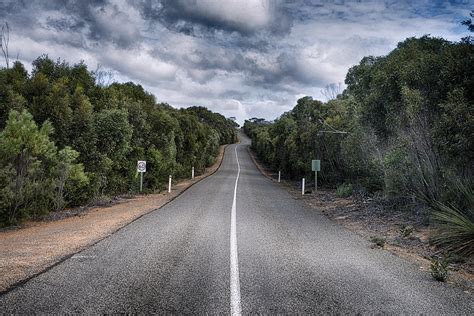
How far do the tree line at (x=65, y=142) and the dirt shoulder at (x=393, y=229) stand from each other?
33.2 feet

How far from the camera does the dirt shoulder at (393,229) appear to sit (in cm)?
704

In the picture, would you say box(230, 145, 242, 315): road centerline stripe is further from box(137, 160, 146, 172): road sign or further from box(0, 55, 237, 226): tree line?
box(137, 160, 146, 172): road sign

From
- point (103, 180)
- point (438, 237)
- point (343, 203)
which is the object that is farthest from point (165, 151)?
point (438, 237)

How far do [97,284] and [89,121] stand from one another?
12910 mm

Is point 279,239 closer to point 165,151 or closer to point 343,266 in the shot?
point 343,266

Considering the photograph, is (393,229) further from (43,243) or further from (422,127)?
(43,243)

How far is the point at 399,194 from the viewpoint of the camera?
14.5 meters

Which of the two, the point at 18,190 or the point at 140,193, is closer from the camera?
the point at 18,190

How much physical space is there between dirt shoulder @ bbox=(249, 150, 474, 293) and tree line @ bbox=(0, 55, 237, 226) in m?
10.1

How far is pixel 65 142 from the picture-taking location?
16.0 meters

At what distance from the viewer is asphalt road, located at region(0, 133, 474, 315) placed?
15.4 feet

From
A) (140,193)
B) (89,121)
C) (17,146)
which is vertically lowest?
(140,193)

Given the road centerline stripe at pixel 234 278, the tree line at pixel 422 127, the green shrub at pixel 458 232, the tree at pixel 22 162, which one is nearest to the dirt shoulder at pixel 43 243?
the tree at pixel 22 162

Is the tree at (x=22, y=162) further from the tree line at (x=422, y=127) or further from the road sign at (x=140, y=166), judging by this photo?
the tree line at (x=422, y=127)
